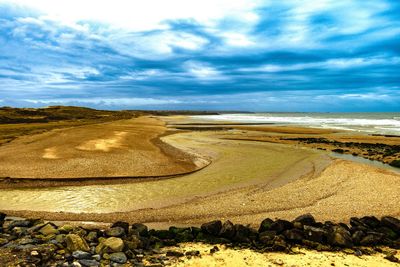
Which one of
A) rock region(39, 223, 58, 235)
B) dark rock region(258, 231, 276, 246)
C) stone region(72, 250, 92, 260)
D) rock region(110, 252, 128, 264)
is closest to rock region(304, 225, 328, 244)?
dark rock region(258, 231, 276, 246)

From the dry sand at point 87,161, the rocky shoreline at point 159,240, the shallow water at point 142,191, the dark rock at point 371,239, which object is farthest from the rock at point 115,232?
the dry sand at point 87,161

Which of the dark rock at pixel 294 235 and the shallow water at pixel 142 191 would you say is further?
the shallow water at pixel 142 191

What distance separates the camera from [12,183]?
1786 cm

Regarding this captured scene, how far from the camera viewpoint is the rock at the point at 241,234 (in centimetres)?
1056

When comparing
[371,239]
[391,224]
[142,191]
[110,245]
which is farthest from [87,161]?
[391,224]

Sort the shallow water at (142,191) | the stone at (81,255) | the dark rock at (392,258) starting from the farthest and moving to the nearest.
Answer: the shallow water at (142,191), the dark rock at (392,258), the stone at (81,255)

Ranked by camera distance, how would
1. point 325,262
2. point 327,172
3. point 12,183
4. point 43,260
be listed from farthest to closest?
point 327,172 < point 12,183 < point 325,262 < point 43,260

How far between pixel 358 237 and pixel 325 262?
7.23 feet

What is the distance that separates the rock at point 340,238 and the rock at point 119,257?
6.58 meters

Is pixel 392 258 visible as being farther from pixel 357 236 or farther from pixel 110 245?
pixel 110 245

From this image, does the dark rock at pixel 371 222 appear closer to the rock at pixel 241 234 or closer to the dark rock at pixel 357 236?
the dark rock at pixel 357 236

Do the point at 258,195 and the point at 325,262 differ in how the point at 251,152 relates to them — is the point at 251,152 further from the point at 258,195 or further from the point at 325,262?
the point at 325,262

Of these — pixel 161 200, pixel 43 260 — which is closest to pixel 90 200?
pixel 161 200

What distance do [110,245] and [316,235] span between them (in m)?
6.64
